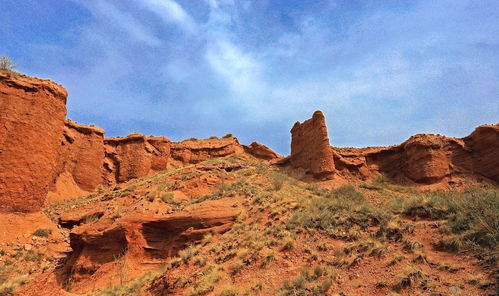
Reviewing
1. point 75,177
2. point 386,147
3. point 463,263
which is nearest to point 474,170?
point 386,147

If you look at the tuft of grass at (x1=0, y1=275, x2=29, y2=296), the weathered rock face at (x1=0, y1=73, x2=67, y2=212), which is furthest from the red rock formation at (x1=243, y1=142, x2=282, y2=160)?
the tuft of grass at (x1=0, y1=275, x2=29, y2=296)

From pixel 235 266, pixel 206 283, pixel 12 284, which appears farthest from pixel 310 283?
pixel 12 284

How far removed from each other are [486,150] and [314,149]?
16691 millimetres

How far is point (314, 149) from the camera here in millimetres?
28328

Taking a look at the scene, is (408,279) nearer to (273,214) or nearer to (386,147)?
(273,214)

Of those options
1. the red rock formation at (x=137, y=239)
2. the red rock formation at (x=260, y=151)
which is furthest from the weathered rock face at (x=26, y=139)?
the red rock formation at (x=260, y=151)

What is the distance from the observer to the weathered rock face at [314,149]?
89.1 feet

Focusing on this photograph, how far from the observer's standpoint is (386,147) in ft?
114

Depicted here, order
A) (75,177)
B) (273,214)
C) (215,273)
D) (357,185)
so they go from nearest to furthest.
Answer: (215,273)
(273,214)
(357,185)
(75,177)

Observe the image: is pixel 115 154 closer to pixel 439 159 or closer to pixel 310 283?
pixel 310 283

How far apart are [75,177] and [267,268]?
27.3 m

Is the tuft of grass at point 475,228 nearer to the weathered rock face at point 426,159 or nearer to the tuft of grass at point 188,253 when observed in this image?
the tuft of grass at point 188,253

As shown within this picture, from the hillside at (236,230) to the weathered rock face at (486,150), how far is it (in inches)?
4.3

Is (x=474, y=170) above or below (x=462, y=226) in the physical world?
above
